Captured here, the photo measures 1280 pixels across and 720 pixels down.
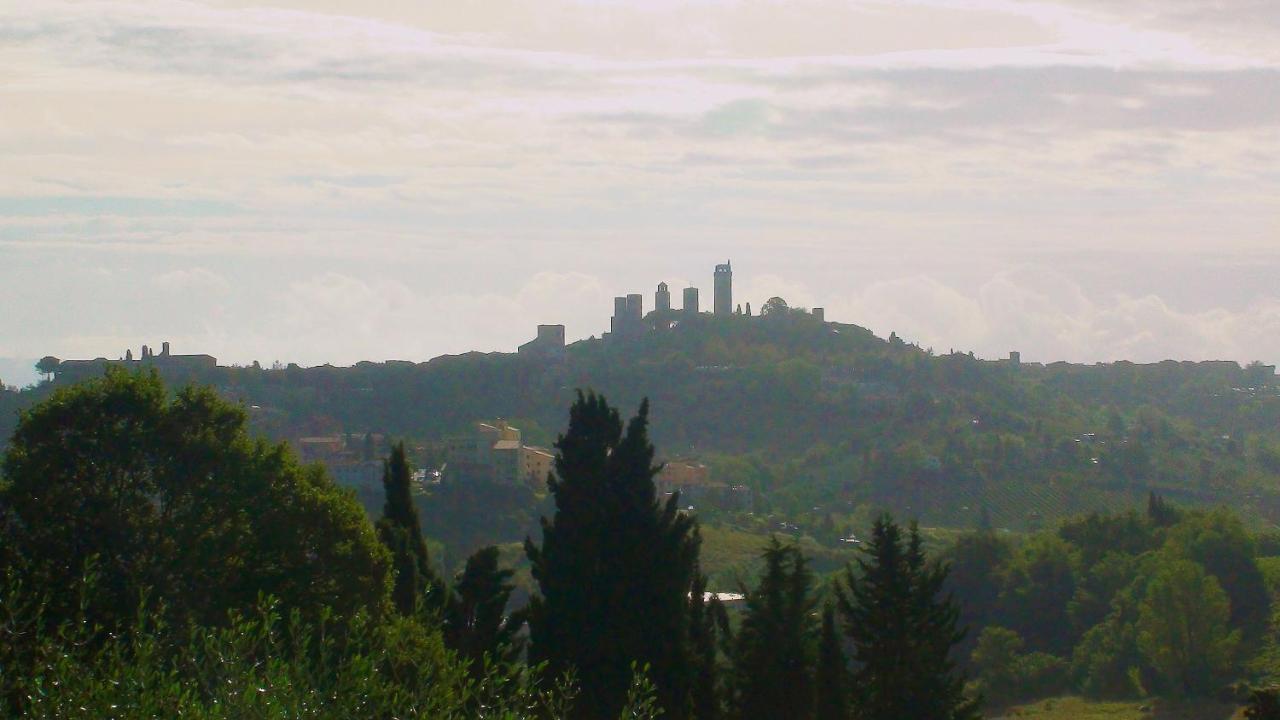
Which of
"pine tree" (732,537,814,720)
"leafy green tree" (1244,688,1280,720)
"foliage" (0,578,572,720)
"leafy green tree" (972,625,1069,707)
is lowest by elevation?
"leafy green tree" (972,625,1069,707)

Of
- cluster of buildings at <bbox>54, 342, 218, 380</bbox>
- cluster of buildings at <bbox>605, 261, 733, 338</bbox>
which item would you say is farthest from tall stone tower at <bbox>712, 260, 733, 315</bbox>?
cluster of buildings at <bbox>54, 342, 218, 380</bbox>

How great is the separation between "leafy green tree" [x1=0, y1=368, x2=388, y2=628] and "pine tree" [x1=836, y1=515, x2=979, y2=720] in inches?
319

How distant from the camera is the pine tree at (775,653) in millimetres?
22625

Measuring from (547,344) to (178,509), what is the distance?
148m

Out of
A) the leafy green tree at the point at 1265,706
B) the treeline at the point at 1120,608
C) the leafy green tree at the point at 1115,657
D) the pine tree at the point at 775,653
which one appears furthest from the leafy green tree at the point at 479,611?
the leafy green tree at the point at 1115,657

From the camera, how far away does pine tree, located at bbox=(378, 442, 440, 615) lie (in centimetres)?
2281

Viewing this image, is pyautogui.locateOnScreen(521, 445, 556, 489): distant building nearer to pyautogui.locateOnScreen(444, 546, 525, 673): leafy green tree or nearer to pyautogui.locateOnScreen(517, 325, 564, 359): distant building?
pyautogui.locateOnScreen(517, 325, 564, 359): distant building

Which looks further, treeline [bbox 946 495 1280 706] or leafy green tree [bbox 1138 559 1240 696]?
treeline [bbox 946 495 1280 706]

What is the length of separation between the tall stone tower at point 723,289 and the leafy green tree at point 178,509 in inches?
6517

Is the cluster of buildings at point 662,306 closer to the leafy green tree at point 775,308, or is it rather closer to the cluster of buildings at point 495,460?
the leafy green tree at point 775,308

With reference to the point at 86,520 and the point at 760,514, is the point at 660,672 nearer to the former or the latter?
the point at 86,520

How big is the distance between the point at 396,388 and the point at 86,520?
396 ft

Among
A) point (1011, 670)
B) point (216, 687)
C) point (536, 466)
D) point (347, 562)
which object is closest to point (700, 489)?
point (536, 466)

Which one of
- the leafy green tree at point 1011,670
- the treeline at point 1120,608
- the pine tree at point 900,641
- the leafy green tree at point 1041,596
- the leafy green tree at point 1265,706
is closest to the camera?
the leafy green tree at point 1265,706
